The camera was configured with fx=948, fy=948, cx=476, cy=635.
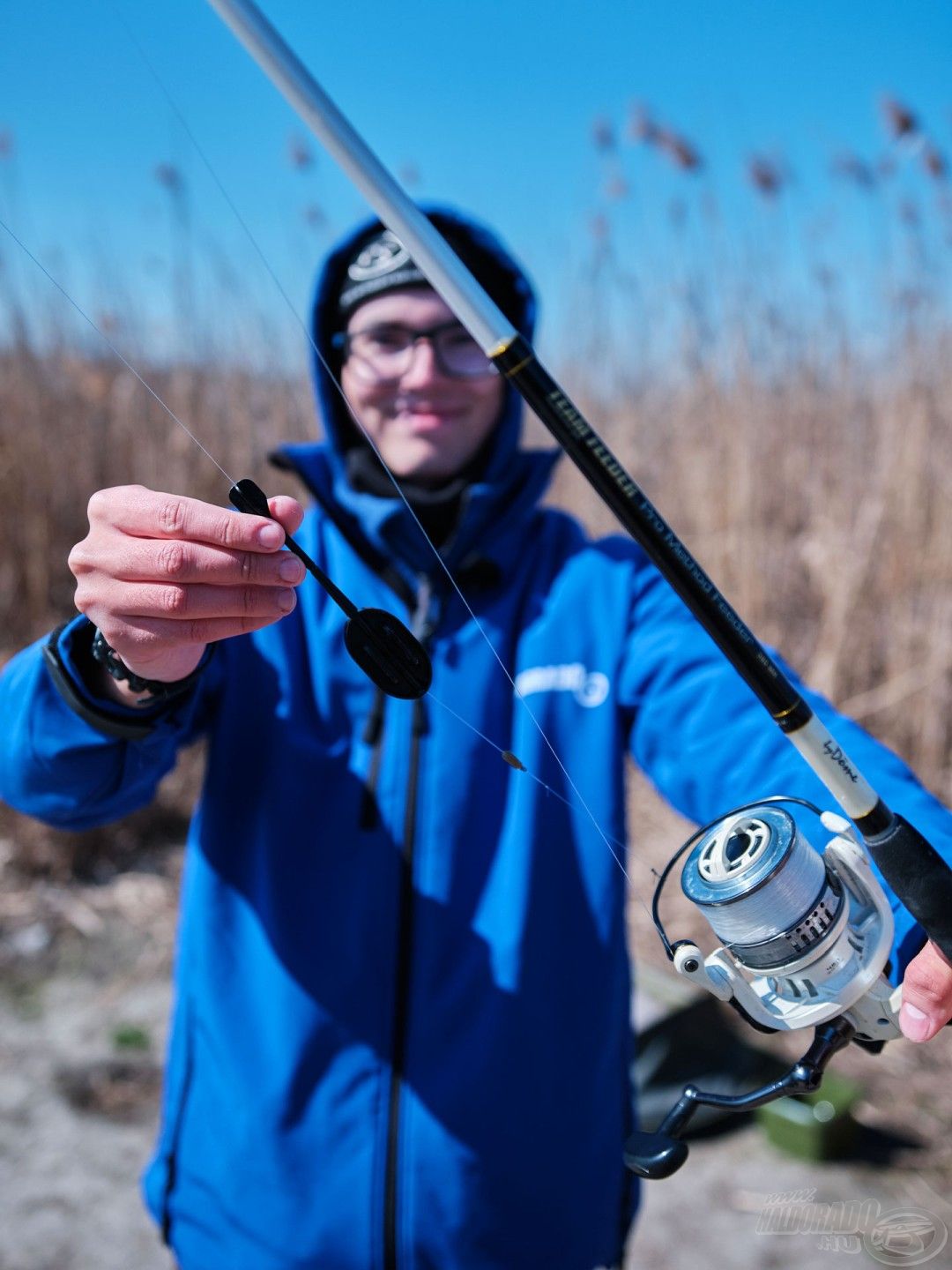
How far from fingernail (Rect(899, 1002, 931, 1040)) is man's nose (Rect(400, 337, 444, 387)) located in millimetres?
1076

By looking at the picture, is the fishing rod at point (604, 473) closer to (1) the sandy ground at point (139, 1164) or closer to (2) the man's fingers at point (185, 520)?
(2) the man's fingers at point (185, 520)

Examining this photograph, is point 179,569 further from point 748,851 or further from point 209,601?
point 748,851

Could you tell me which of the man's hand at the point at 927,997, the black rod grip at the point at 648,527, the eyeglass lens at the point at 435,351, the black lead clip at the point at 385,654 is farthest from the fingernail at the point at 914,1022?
the eyeglass lens at the point at 435,351

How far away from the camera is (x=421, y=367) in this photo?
148cm

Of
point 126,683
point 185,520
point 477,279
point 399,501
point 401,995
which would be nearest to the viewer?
point 185,520

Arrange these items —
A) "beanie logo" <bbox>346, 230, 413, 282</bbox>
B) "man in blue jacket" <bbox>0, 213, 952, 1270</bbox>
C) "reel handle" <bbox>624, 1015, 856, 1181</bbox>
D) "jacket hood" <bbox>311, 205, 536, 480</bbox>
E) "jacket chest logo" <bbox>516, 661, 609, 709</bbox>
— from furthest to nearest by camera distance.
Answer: "jacket hood" <bbox>311, 205, 536, 480</bbox>, "beanie logo" <bbox>346, 230, 413, 282</bbox>, "jacket chest logo" <bbox>516, 661, 609, 709</bbox>, "man in blue jacket" <bbox>0, 213, 952, 1270</bbox>, "reel handle" <bbox>624, 1015, 856, 1181</bbox>

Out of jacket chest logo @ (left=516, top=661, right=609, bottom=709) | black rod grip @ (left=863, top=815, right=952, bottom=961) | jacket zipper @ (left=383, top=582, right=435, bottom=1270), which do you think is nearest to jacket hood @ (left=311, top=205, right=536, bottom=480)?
jacket chest logo @ (left=516, top=661, right=609, bottom=709)

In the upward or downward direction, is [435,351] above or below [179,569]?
above

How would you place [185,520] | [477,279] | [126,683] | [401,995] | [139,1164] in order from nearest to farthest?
[185,520] → [126,683] → [401,995] → [477,279] → [139,1164]

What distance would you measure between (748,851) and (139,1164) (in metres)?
2.20

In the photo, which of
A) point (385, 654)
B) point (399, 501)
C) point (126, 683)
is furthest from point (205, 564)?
point (399, 501)

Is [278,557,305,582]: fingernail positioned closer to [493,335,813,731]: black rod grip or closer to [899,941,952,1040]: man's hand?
[493,335,813,731]: black rod grip

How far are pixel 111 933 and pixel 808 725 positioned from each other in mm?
3054

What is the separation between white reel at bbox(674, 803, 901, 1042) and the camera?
32.3 inches
